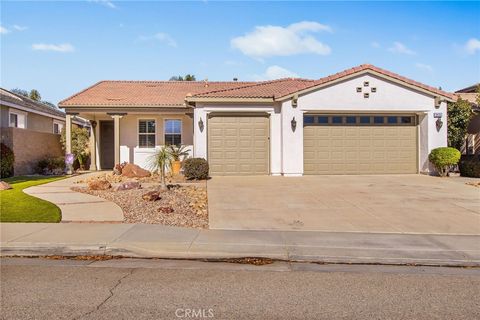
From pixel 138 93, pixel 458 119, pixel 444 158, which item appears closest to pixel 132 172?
pixel 138 93

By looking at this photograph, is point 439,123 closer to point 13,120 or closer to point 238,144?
point 238,144

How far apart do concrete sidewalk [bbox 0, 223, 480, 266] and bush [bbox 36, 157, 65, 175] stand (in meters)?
12.6

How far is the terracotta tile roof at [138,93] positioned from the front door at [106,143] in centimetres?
196

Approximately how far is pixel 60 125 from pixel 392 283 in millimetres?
27025

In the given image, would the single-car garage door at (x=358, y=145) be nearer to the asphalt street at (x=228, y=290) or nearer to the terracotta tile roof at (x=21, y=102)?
the asphalt street at (x=228, y=290)

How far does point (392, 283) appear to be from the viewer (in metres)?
5.44

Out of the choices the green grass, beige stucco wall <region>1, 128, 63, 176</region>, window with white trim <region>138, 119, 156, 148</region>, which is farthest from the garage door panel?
beige stucco wall <region>1, 128, 63, 176</region>

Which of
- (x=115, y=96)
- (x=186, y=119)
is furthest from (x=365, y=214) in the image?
(x=115, y=96)

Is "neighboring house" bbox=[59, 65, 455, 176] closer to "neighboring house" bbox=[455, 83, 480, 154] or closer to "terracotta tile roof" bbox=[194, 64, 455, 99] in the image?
"terracotta tile roof" bbox=[194, 64, 455, 99]

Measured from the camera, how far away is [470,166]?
17125mm

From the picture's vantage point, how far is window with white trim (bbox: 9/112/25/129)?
21416 mm

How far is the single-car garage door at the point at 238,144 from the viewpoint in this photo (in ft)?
57.0

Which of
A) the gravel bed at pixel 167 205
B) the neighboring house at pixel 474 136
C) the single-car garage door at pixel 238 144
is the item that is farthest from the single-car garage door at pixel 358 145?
the gravel bed at pixel 167 205

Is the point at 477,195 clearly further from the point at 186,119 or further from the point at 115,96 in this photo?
the point at 115,96
